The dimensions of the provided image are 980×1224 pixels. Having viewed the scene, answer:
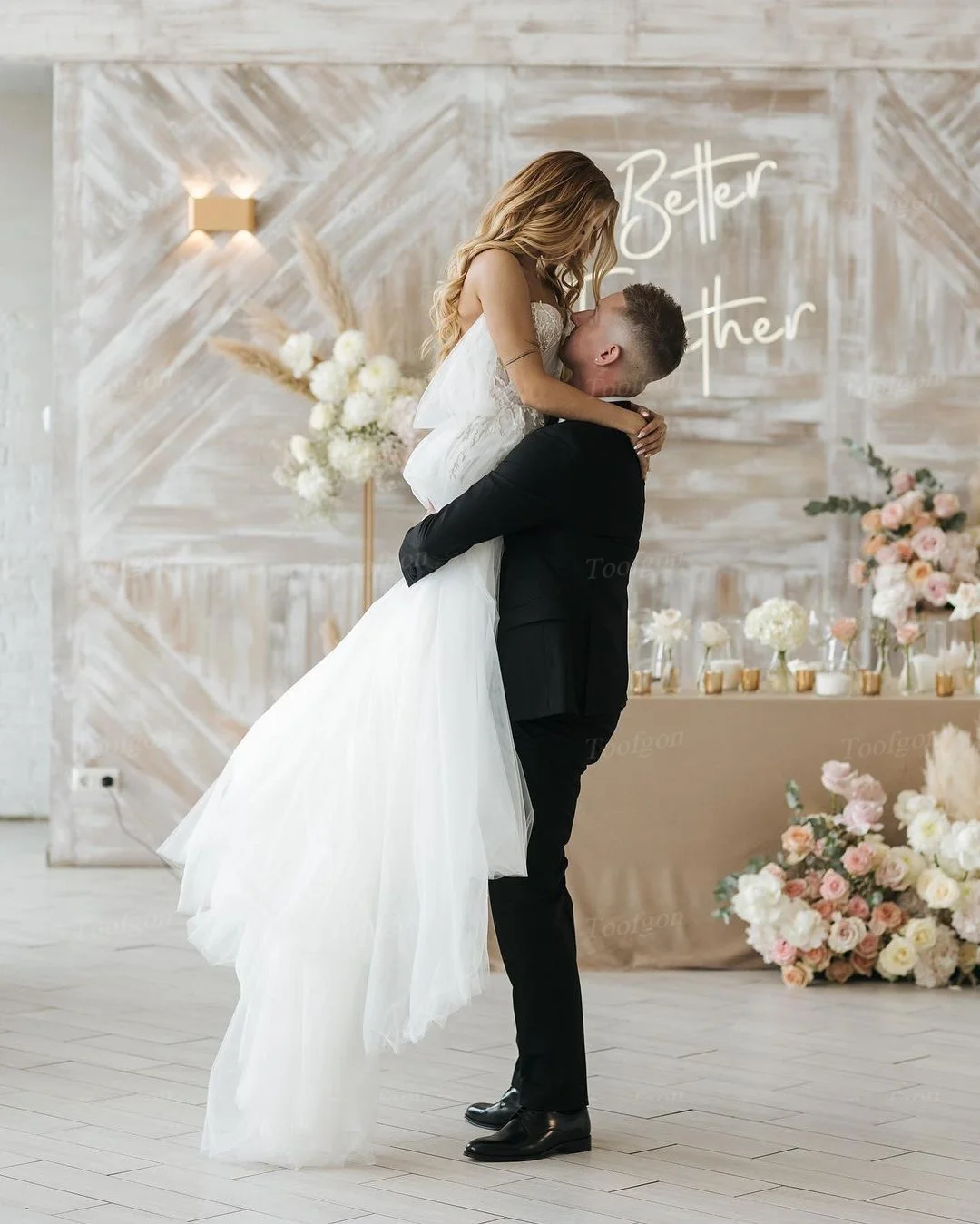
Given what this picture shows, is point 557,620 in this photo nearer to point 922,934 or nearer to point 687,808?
point 687,808

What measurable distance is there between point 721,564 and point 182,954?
2.75 metres

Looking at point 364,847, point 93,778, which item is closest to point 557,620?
point 364,847

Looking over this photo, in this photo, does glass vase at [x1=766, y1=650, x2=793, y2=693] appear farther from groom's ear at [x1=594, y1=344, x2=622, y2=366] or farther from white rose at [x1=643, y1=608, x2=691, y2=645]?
groom's ear at [x1=594, y1=344, x2=622, y2=366]

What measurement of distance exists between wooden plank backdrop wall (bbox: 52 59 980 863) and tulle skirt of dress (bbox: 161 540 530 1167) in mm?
3691

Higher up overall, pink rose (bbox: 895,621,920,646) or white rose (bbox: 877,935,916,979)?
pink rose (bbox: 895,621,920,646)

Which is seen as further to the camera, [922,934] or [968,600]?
[968,600]

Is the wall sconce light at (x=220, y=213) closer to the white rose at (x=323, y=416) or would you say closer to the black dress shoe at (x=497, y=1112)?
the white rose at (x=323, y=416)

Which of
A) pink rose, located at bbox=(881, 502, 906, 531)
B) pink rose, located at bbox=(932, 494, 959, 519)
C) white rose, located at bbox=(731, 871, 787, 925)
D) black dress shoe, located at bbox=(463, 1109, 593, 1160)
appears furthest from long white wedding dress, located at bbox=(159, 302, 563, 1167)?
pink rose, located at bbox=(932, 494, 959, 519)

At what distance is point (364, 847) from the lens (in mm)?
2758

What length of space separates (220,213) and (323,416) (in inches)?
38.8

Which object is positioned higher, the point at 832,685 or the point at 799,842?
the point at 832,685

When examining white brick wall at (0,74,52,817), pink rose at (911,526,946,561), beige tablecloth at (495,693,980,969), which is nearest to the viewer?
beige tablecloth at (495,693,980,969)

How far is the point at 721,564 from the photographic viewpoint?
21.5 ft

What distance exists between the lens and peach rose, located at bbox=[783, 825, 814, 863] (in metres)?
4.50
